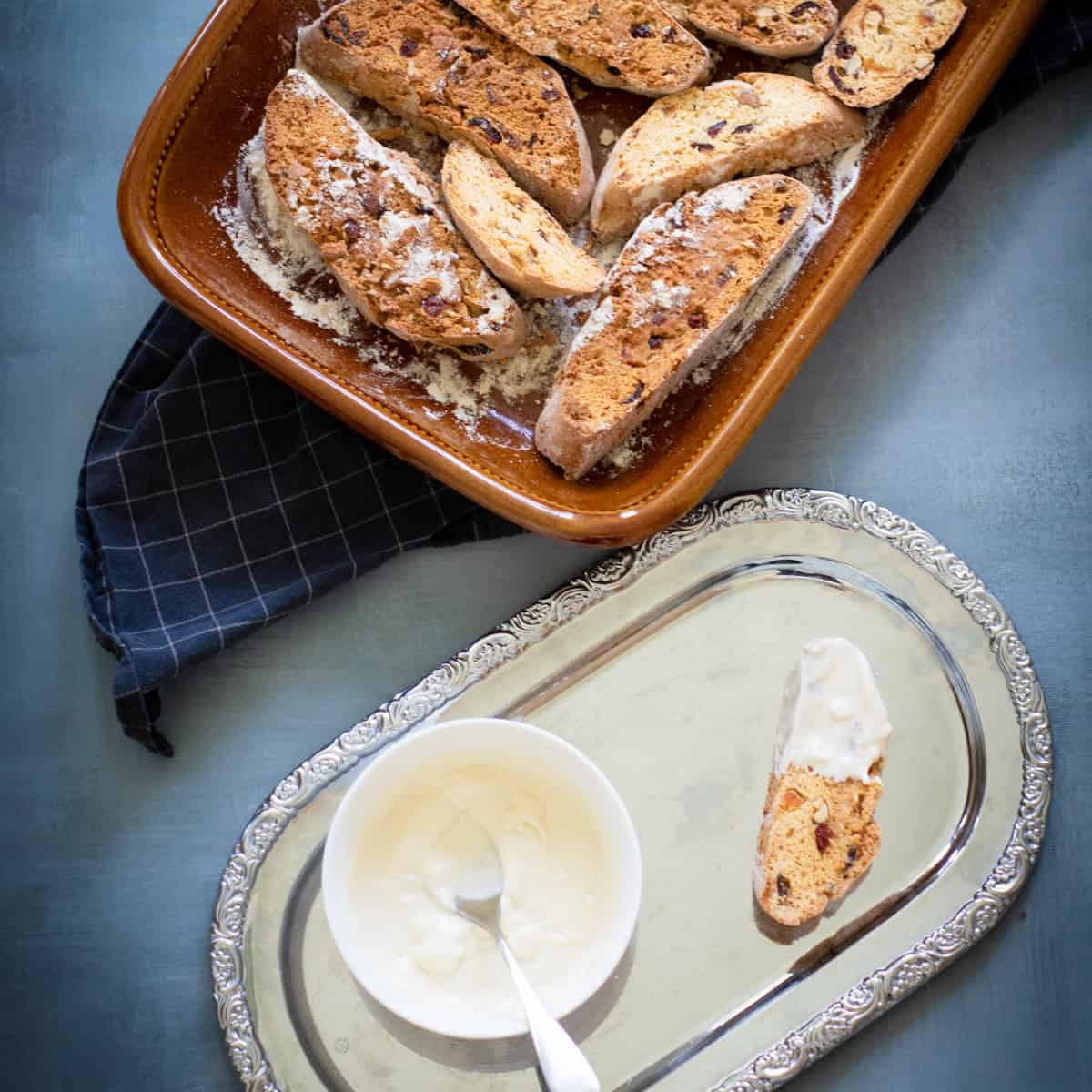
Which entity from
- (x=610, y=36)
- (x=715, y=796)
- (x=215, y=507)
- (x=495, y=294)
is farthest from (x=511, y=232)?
(x=715, y=796)

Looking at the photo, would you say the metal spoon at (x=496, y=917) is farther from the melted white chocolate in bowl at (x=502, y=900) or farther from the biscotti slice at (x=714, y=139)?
the biscotti slice at (x=714, y=139)

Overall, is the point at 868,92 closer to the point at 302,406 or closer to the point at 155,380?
the point at 302,406

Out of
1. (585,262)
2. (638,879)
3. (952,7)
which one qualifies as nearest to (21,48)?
(585,262)

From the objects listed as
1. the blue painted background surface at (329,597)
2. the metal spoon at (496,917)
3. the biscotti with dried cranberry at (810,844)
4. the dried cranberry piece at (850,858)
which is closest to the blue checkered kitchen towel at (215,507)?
the blue painted background surface at (329,597)

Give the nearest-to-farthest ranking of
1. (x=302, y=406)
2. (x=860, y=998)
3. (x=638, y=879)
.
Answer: (x=638, y=879) < (x=860, y=998) < (x=302, y=406)

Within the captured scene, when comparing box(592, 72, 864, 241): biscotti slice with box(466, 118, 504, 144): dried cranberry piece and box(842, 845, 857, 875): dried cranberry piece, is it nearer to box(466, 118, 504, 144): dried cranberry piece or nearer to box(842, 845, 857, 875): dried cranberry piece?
box(466, 118, 504, 144): dried cranberry piece

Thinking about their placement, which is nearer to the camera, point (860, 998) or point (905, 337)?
point (860, 998)

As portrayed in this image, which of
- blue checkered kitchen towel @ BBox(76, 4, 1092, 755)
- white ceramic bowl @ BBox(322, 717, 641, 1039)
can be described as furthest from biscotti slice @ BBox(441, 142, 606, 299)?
white ceramic bowl @ BBox(322, 717, 641, 1039)
